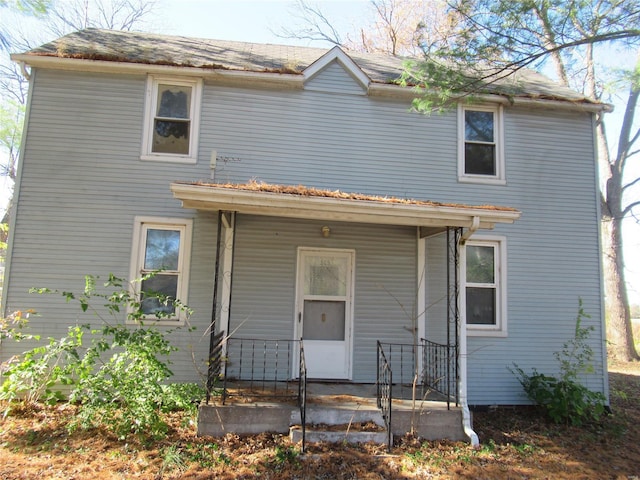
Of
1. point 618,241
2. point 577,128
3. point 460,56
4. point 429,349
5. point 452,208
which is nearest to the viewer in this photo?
point 452,208

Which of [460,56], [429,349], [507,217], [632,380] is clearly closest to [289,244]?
[429,349]

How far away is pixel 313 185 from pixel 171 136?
2503 millimetres

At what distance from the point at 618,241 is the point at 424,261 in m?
10.2

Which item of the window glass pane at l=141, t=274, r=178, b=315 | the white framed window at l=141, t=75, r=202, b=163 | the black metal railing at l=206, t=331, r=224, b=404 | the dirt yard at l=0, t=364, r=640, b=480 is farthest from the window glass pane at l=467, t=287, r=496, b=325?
the white framed window at l=141, t=75, r=202, b=163

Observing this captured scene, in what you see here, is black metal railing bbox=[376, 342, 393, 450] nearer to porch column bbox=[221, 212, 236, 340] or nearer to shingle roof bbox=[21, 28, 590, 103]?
porch column bbox=[221, 212, 236, 340]

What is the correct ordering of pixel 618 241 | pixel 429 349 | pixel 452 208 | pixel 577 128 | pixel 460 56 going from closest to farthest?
pixel 452 208
pixel 460 56
pixel 429 349
pixel 577 128
pixel 618 241

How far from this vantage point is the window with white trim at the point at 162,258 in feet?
21.2

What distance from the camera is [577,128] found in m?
7.69

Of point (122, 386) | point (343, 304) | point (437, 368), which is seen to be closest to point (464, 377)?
point (437, 368)

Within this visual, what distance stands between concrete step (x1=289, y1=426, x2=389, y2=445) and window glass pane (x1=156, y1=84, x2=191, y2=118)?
525 cm

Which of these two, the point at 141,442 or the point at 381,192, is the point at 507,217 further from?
the point at 141,442

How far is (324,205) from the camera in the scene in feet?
17.2

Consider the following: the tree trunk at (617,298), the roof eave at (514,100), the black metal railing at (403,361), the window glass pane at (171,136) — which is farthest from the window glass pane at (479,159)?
the tree trunk at (617,298)

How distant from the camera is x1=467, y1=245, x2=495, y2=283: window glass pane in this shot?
23.5 feet
